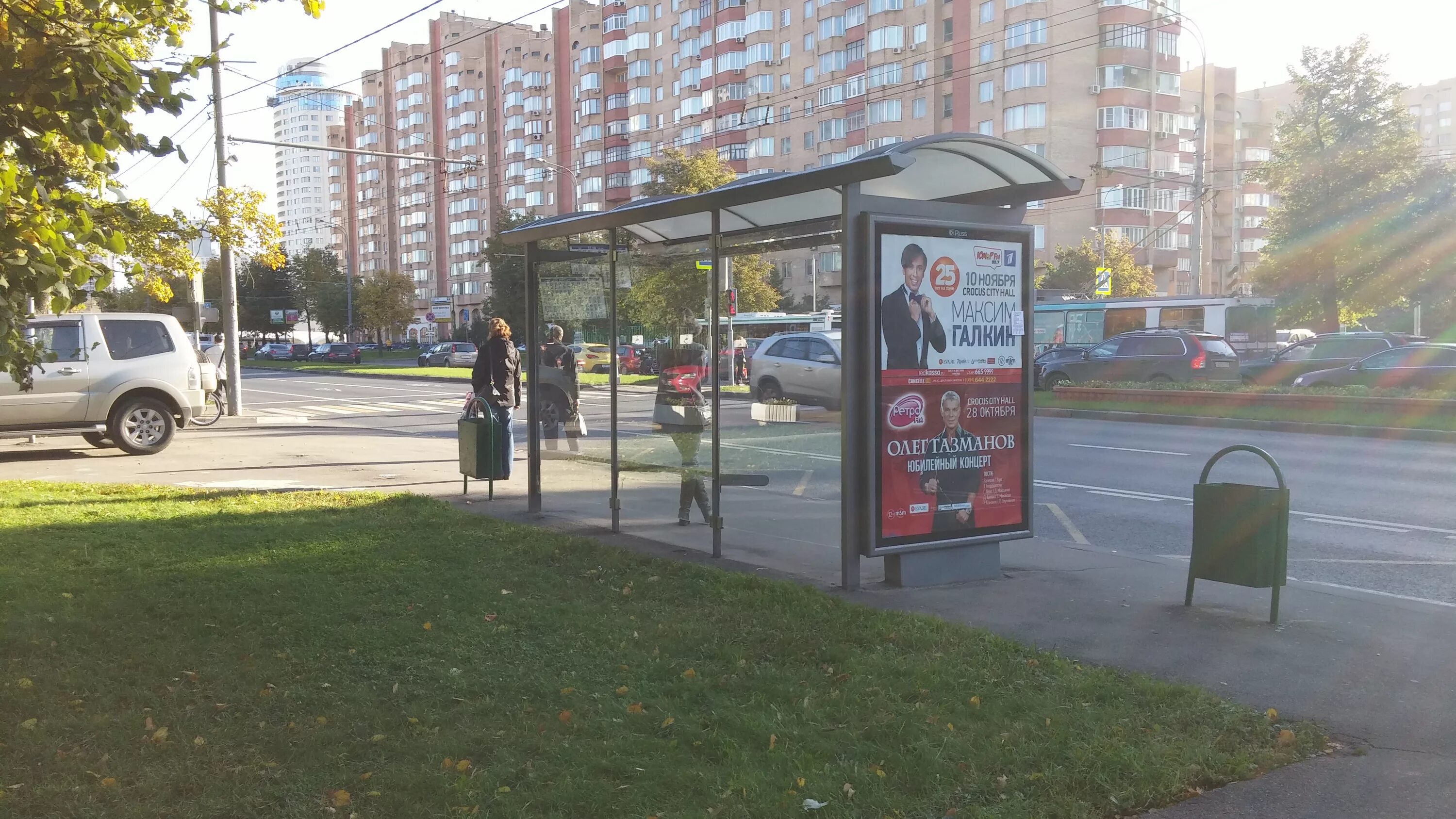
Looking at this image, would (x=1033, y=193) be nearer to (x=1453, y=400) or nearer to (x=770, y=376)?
(x=770, y=376)

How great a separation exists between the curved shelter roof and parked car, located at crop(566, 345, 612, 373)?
46.1 inches

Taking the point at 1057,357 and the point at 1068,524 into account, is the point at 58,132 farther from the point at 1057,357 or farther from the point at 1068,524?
the point at 1057,357

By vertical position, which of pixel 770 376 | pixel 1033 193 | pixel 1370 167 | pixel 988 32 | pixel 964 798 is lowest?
pixel 964 798

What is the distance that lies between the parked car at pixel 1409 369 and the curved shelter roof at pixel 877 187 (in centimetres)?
1627

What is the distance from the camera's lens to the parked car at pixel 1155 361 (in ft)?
88.3

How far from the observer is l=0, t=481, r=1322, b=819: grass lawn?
12.9 ft

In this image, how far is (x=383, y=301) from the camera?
76.8m

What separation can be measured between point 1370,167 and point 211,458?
3590cm

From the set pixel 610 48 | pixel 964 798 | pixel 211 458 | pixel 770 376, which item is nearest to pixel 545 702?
pixel 964 798

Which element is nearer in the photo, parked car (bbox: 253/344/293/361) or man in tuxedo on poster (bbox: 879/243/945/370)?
man in tuxedo on poster (bbox: 879/243/945/370)

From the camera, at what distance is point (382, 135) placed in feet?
406

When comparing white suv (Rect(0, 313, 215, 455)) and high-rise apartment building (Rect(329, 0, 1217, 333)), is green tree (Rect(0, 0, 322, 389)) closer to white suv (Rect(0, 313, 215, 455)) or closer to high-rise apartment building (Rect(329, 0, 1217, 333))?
white suv (Rect(0, 313, 215, 455))

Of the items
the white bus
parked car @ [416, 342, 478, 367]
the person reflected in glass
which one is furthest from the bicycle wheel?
parked car @ [416, 342, 478, 367]

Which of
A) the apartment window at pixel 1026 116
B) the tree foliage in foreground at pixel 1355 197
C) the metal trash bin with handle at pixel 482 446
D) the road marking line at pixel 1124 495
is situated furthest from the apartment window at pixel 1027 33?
the metal trash bin with handle at pixel 482 446
